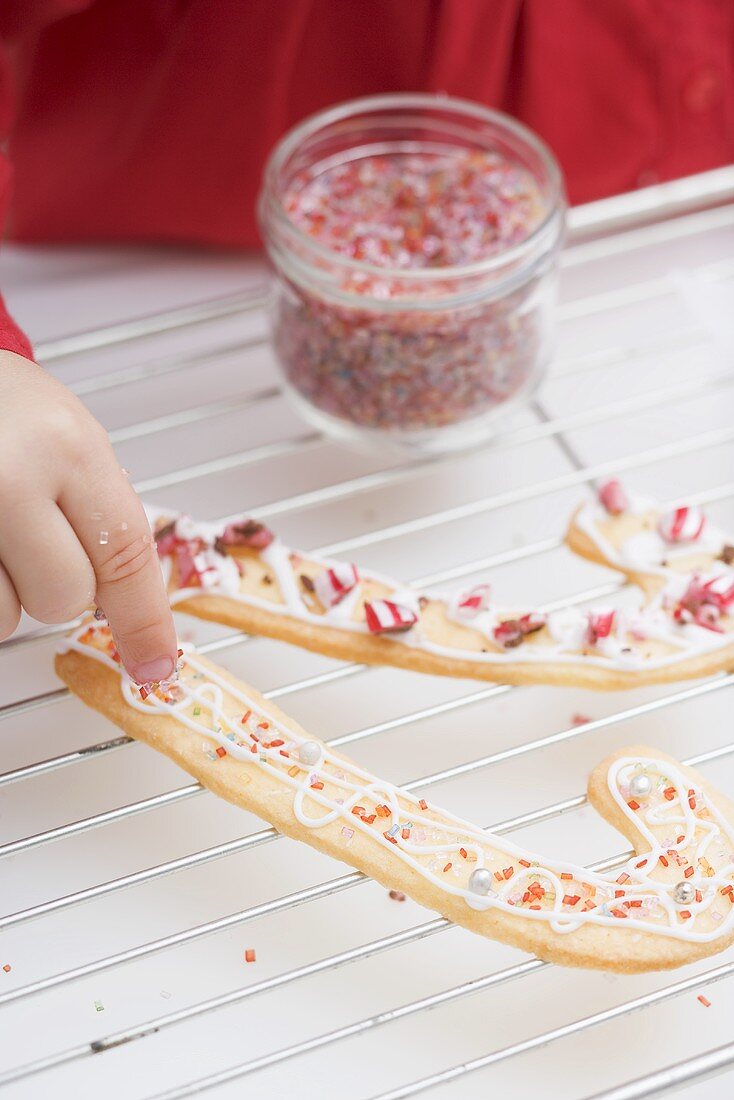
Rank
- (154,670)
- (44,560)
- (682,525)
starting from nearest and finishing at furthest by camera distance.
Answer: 1. (44,560)
2. (154,670)
3. (682,525)

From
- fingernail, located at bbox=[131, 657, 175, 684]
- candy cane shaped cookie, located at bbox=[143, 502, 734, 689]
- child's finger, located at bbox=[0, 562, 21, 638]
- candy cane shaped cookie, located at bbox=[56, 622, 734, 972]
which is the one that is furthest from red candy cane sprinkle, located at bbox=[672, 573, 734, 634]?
child's finger, located at bbox=[0, 562, 21, 638]

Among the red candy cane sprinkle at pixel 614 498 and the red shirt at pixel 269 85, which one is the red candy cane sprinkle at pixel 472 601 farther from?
the red shirt at pixel 269 85

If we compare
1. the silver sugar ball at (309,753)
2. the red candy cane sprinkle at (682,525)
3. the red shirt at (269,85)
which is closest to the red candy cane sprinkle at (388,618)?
the silver sugar ball at (309,753)

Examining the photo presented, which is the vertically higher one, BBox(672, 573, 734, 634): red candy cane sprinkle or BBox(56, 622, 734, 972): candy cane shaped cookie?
BBox(672, 573, 734, 634): red candy cane sprinkle

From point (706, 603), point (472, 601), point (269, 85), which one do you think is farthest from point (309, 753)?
point (269, 85)

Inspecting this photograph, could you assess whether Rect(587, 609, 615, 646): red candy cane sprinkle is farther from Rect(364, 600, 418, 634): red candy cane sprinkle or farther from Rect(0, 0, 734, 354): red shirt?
Rect(0, 0, 734, 354): red shirt

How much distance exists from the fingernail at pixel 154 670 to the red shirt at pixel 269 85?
0.60 m

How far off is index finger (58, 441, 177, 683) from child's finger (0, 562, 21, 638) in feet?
0.16

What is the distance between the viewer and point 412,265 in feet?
3.56

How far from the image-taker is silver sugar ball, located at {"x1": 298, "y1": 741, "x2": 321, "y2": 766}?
0.85m

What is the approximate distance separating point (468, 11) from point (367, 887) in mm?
811

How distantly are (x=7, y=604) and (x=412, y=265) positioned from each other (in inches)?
19.5

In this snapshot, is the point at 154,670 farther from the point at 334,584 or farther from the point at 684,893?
the point at 684,893

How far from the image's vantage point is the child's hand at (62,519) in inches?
29.0
